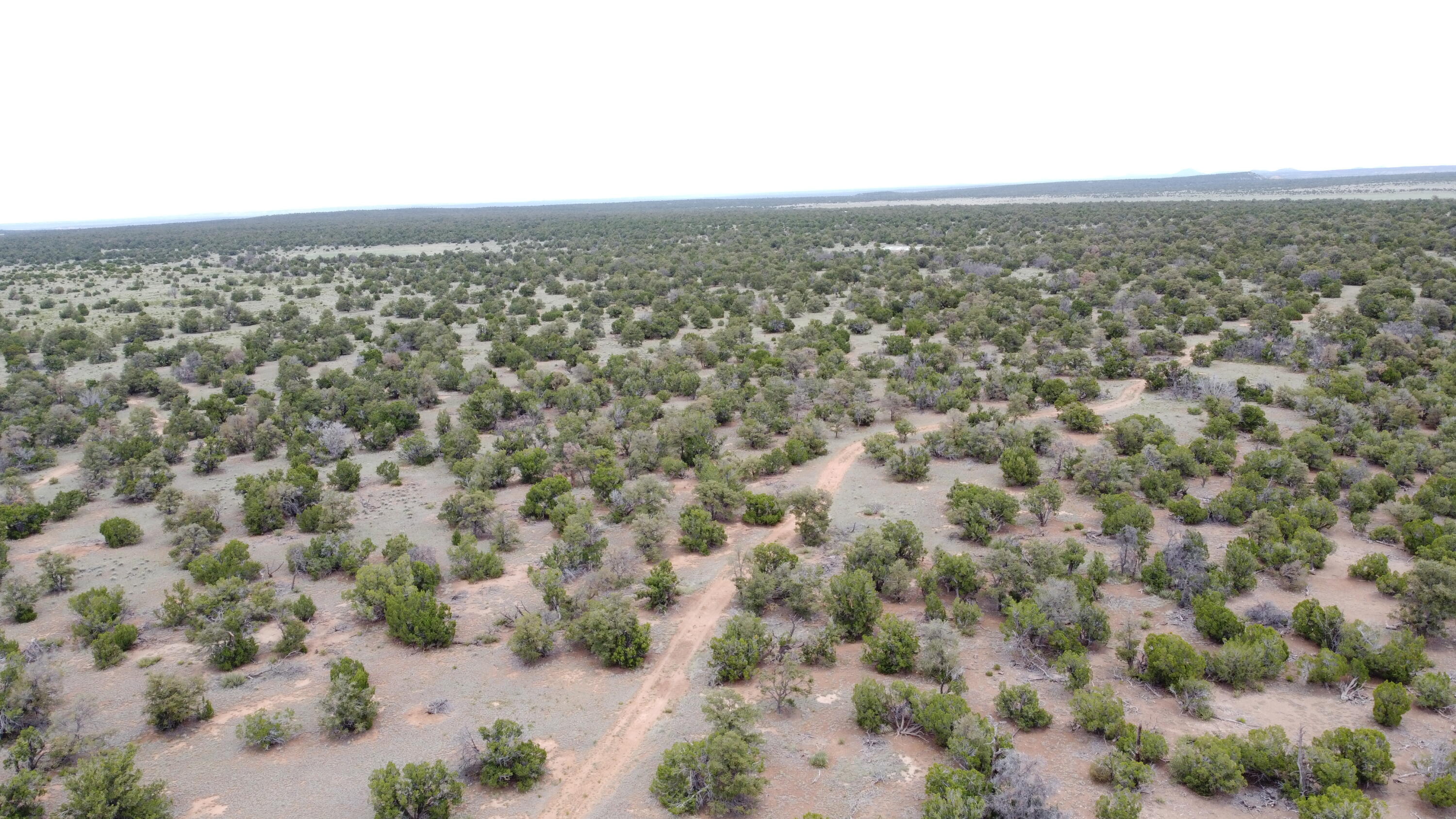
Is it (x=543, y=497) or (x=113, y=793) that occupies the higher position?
(x=543, y=497)

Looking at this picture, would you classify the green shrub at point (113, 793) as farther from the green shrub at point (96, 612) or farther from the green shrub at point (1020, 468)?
the green shrub at point (1020, 468)

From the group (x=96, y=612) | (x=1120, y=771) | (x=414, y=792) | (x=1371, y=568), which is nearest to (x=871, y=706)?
(x=1120, y=771)

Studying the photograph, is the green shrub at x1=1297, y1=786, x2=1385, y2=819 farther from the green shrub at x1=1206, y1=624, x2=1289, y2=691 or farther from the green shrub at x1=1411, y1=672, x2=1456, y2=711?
the green shrub at x1=1411, y1=672, x2=1456, y2=711

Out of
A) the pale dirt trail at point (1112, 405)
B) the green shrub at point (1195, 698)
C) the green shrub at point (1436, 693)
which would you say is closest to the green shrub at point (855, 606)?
the green shrub at point (1195, 698)

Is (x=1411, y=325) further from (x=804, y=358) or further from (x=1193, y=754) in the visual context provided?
(x=1193, y=754)

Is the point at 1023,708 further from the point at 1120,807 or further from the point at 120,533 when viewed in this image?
the point at 120,533

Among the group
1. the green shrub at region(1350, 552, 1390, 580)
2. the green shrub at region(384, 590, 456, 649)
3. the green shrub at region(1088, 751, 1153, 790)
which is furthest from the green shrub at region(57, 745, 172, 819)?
the green shrub at region(1350, 552, 1390, 580)
